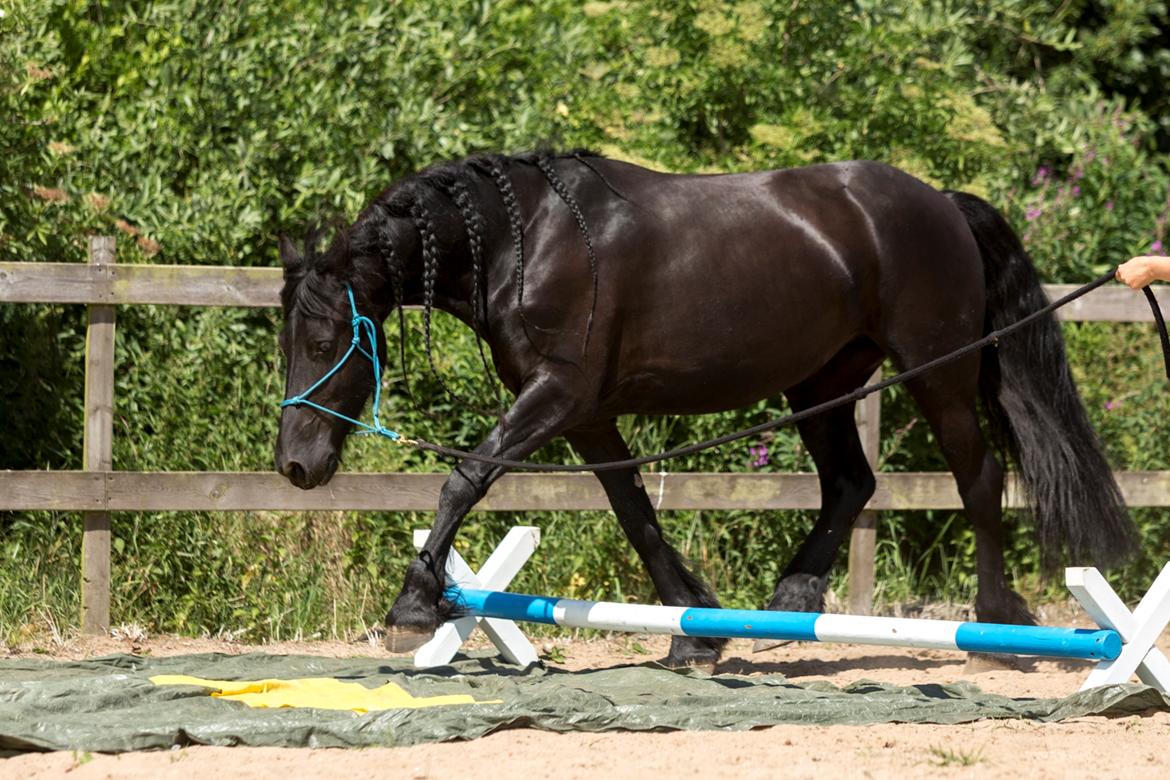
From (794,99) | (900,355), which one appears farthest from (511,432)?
(794,99)

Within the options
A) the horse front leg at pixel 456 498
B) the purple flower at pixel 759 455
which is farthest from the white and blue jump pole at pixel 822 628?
the purple flower at pixel 759 455

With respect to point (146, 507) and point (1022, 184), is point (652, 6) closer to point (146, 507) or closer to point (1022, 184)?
point (1022, 184)

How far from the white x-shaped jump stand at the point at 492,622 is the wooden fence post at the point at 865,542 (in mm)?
1735

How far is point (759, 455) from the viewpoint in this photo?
700cm

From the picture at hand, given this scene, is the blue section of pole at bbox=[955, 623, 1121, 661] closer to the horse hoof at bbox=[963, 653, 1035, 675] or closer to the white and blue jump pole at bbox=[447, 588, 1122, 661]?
the white and blue jump pole at bbox=[447, 588, 1122, 661]

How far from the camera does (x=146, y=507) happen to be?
5.95 meters

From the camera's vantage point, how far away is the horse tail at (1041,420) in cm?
566

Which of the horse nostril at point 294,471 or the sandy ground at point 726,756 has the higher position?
the horse nostril at point 294,471

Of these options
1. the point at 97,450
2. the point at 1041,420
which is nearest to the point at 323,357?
the point at 97,450

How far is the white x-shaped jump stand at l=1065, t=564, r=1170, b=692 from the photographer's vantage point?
4.41 m

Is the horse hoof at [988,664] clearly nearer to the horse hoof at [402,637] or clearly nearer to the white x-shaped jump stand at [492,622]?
the white x-shaped jump stand at [492,622]

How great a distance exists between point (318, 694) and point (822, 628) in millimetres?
1528

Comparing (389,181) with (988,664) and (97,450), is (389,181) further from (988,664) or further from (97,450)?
(988,664)

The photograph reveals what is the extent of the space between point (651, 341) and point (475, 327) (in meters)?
0.61
